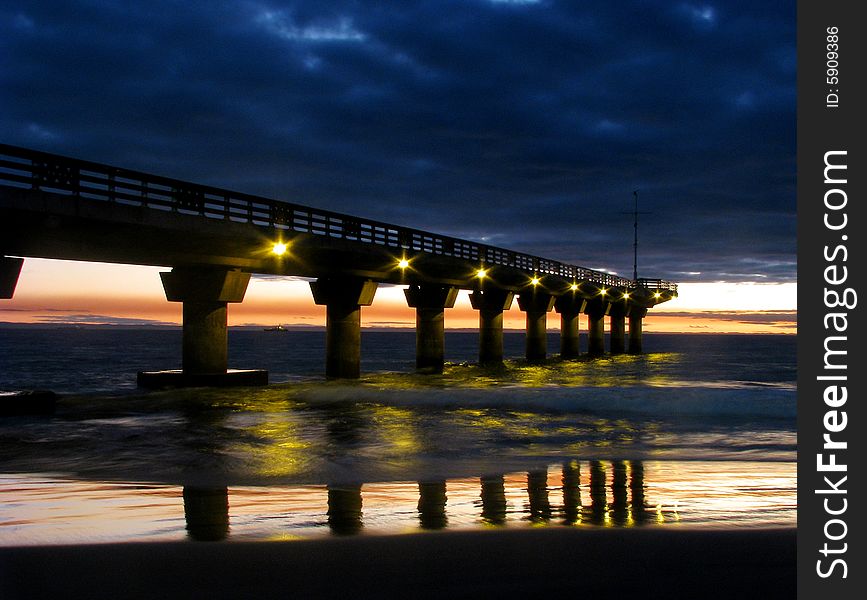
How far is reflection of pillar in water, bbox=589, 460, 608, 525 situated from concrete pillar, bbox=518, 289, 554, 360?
4741 cm

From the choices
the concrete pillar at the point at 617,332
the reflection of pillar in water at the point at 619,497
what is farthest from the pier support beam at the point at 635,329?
the reflection of pillar in water at the point at 619,497

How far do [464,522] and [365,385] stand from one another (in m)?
24.9

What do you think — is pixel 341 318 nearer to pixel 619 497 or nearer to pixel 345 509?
pixel 619 497

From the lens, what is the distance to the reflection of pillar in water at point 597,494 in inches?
273

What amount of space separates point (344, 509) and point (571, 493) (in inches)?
109

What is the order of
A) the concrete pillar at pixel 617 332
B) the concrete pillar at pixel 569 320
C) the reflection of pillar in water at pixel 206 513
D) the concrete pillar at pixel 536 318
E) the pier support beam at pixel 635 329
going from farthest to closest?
the pier support beam at pixel 635 329 < the concrete pillar at pixel 617 332 < the concrete pillar at pixel 569 320 < the concrete pillar at pixel 536 318 < the reflection of pillar in water at pixel 206 513

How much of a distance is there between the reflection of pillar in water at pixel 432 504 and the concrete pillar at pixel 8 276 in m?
16.1

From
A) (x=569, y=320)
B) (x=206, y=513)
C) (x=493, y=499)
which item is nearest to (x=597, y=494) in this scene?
(x=493, y=499)

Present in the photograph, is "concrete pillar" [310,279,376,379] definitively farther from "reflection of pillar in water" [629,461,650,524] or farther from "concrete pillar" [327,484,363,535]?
"concrete pillar" [327,484,363,535]

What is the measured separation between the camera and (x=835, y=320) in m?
6.05

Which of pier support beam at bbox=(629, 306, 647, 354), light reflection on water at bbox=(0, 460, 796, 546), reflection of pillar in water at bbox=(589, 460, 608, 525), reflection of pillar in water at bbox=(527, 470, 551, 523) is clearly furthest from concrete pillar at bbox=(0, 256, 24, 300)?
pier support beam at bbox=(629, 306, 647, 354)

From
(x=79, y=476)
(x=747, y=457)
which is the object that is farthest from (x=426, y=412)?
(x=79, y=476)

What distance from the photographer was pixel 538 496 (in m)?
8.24

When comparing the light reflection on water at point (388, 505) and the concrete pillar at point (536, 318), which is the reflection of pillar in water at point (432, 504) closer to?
the light reflection on water at point (388, 505)
